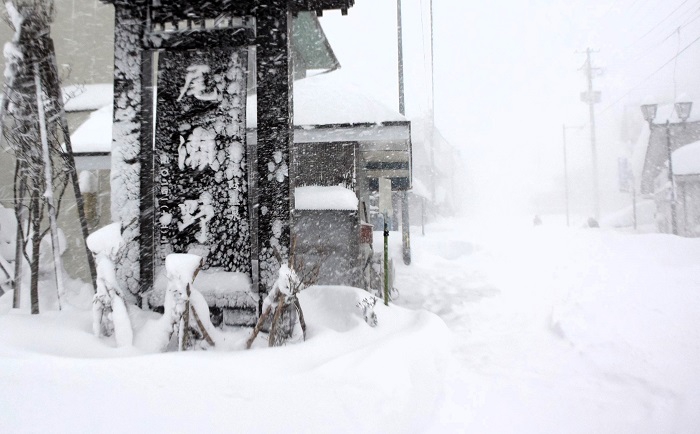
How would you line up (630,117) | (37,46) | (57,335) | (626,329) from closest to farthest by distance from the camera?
(57,335) → (37,46) → (626,329) → (630,117)

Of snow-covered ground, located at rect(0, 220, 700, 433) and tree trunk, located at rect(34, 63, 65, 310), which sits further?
tree trunk, located at rect(34, 63, 65, 310)

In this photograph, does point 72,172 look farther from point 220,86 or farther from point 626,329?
point 626,329

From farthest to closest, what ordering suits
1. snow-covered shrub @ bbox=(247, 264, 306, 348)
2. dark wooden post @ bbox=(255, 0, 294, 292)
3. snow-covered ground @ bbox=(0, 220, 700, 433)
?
dark wooden post @ bbox=(255, 0, 294, 292)
snow-covered shrub @ bbox=(247, 264, 306, 348)
snow-covered ground @ bbox=(0, 220, 700, 433)

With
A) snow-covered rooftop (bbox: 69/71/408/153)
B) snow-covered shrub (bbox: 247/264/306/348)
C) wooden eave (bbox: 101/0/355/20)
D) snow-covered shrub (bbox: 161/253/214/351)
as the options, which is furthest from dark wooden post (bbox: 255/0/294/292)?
snow-covered rooftop (bbox: 69/71/408/153)

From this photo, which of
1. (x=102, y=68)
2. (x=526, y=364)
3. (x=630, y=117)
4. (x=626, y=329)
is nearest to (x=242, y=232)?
(x=526, y=364)

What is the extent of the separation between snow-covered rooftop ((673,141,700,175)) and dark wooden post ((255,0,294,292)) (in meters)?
23.3

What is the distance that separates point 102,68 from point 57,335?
7.75 meters

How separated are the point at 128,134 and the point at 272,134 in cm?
141

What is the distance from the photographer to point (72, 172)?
4328mm

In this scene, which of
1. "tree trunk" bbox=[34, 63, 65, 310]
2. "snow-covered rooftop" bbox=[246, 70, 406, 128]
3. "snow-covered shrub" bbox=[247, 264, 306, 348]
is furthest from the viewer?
"snow-covered rooftop" bbox=[246, 70, 406, 128]

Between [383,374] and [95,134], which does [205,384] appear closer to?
[383,374]

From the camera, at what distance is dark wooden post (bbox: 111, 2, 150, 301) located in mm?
3699

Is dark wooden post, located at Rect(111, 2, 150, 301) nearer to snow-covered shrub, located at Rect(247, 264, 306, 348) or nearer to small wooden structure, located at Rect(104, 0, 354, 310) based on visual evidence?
small wooden structure, located at Rect(104, 0, 354, 310)

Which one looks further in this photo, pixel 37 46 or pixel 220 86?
pixel 37 46
